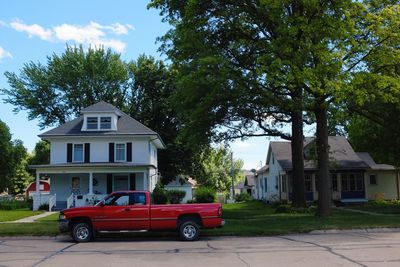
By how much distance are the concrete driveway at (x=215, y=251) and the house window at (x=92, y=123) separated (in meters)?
23.2

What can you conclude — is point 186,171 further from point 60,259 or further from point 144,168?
point 60,259

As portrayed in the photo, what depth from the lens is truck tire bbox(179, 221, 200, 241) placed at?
1723 cm

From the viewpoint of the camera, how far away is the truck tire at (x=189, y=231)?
17234mm

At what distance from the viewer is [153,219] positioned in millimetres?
17344

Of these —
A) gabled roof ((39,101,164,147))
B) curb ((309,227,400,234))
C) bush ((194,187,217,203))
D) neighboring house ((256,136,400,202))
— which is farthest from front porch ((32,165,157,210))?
curb ((309,227,400,234))

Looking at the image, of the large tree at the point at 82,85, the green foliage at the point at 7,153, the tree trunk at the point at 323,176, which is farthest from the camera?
the large tree at the point at 82,85

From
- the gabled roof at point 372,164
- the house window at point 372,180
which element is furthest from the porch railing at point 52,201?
the house window at point 372,180

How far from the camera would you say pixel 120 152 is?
40781 millimetres

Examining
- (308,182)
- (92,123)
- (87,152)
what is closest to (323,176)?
(308,182)

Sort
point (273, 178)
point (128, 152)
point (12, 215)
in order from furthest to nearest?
point (273, 178) → point (128, 152) → point (12, 215)

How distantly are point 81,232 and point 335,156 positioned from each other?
109 feet

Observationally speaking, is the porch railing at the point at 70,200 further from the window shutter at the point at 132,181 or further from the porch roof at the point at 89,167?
the window shutter at the point at 132,181

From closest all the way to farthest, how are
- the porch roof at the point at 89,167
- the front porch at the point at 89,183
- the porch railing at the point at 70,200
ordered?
1. the porch railing at the point at 70,200
2. the porch roof at the point at 89,167
3. the front porch at the point at 89,183

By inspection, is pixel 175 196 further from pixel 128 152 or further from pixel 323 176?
pixel 323 176
